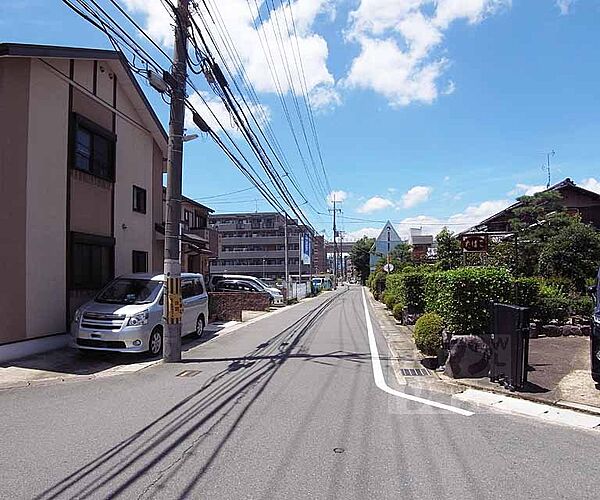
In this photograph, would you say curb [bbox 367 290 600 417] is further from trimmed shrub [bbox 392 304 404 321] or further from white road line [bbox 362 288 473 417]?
trimmed shrub [bbox 392 304 404 321]

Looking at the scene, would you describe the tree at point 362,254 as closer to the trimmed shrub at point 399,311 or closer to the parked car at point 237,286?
the parked car at point 237,286

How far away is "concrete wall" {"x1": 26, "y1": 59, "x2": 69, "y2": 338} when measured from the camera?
1106cm

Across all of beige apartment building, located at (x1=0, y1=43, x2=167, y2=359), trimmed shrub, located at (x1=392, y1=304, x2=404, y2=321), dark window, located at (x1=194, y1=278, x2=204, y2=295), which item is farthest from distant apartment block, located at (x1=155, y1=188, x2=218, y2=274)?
trimmed shrub, located at (x1=392, y1=304, x2=404, y2=321)

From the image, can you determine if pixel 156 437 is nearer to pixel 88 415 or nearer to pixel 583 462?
pixel 88 415

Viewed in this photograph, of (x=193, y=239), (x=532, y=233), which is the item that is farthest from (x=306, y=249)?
(x=532, y=233)

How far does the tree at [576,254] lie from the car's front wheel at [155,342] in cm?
1164

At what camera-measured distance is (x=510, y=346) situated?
24.6ft

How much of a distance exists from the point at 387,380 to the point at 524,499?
→ 15.9 feet

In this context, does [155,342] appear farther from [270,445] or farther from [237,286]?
[237,286]

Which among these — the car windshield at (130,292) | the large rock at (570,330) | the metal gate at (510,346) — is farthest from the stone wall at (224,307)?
the metal gate at (510,346)

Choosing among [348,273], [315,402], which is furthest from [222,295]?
[348,273]

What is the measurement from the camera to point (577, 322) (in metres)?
13.1

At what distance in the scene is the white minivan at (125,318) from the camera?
10.5m

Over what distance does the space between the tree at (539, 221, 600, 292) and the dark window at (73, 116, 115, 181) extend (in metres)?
13.2
